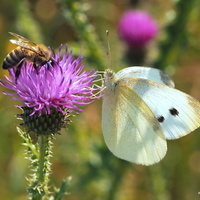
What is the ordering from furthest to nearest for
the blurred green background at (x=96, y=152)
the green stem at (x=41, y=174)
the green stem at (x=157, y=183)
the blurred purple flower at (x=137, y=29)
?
the blurred purple flower at (x=137, y=29), the green stem at (x=157, y=183), the blurred green background at (x=96, y=152), the green stem at (x=41, y=174)

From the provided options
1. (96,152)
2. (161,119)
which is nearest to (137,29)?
(96,152)

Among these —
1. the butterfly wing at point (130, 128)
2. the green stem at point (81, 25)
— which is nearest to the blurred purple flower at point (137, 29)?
the green stem at point (81, 25)

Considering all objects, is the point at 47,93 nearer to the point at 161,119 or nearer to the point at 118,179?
the point at 161,119

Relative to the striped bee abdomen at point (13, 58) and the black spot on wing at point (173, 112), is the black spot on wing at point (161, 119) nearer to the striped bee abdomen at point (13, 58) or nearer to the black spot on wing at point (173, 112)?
the black spot on wing at point (173, 112)

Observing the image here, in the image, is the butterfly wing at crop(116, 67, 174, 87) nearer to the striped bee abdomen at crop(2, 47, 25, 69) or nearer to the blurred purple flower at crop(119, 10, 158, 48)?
the striped bee abdomen at crop(2, 47, 25, 69)

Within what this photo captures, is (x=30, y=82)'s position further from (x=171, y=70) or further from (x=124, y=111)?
(x=171, y=70)

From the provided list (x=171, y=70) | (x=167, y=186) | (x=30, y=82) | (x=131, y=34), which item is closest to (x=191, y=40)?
(x=171, y=70)

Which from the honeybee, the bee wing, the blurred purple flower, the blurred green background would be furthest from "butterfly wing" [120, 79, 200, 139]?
the blurred purple flower

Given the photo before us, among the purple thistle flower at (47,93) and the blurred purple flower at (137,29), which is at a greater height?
the blurred purple flower at (137,29)
